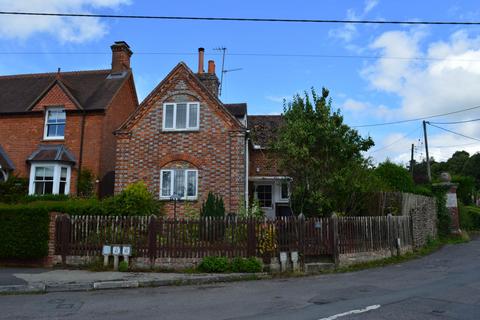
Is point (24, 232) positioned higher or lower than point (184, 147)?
lower

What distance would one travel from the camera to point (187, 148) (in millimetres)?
19281

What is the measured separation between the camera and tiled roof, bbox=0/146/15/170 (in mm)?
21797

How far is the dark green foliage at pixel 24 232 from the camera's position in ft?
43.7

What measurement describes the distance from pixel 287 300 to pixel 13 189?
55.9 ft

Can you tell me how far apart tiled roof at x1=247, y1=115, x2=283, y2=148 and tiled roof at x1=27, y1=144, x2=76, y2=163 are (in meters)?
9.42

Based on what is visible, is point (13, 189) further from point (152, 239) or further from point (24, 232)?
point (152, 239)

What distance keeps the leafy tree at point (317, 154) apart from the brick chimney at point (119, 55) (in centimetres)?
1384

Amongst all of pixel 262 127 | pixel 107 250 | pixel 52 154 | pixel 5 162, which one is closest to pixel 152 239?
pixel 107 250

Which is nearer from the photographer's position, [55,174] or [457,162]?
[55,174]

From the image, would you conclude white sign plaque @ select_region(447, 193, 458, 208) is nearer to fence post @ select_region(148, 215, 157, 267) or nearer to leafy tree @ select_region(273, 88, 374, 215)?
leafy tree @ select_region(273, 88, 374, 215)

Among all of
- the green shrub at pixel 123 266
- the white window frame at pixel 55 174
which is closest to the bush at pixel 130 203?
the green shrub at pixel 123 266

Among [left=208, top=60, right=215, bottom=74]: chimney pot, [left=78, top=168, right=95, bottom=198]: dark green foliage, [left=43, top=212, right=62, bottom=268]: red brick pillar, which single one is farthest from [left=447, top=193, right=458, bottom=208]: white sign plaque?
[left=43, top=212, right=62, bottom=268]: red brick pillar

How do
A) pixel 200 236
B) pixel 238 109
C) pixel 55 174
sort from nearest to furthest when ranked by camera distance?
pixel 200 236 → pixel 55 174 → pixel 238 109

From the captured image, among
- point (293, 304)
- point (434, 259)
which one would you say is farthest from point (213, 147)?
point (293, 304)
